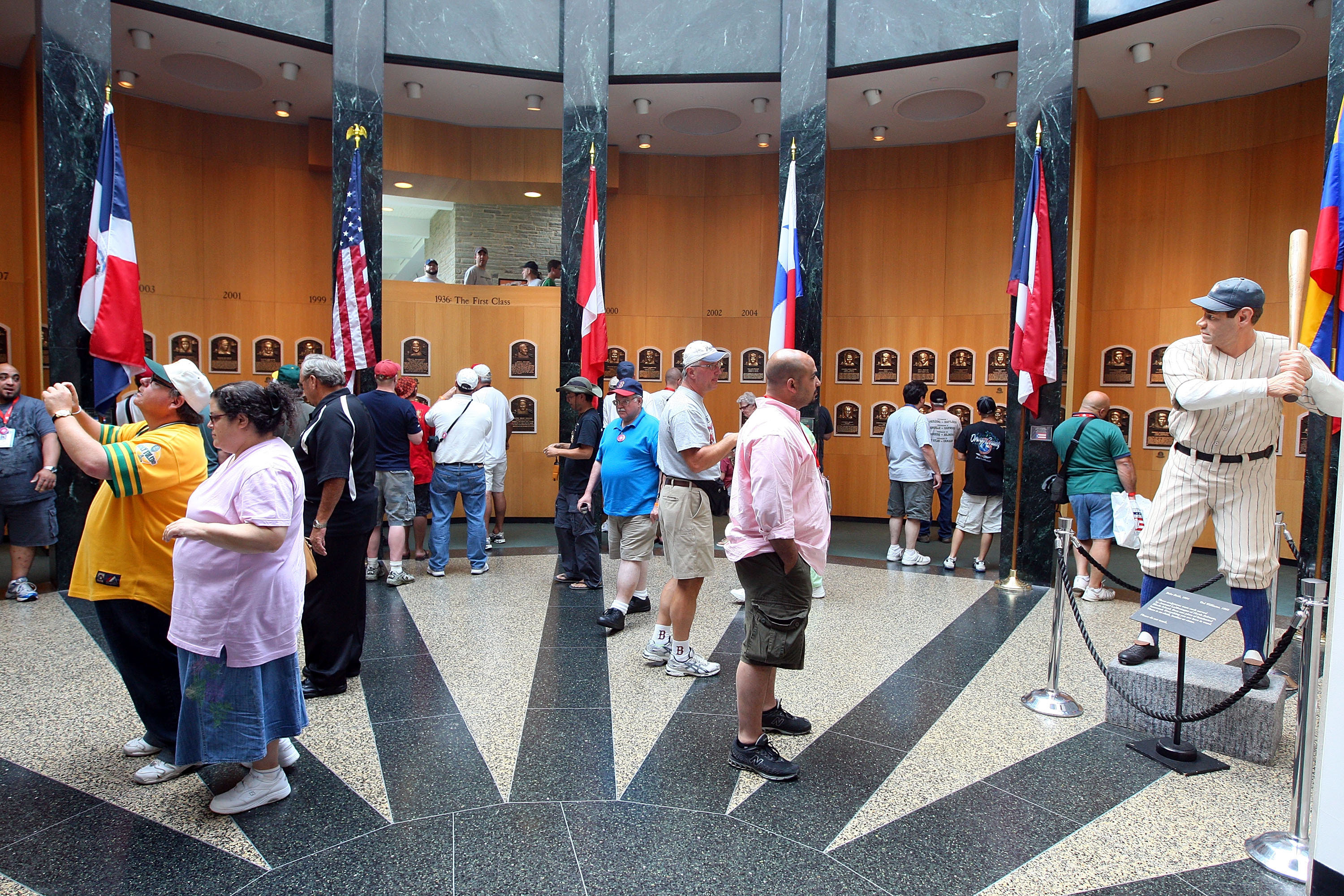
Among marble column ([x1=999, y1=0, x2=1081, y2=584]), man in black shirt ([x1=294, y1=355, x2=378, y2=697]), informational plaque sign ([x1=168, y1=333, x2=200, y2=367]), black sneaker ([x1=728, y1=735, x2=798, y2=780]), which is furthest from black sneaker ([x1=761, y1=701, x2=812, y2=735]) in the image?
informational plaque sign ([x1=168, y1=333, x2=200, y2=367])

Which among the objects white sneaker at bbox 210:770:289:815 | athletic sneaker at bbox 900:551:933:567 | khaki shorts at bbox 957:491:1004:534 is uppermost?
khaki shorts at bbox 957:491:1004:534

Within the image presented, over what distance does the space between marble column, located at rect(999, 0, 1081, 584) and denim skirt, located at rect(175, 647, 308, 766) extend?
6448mm

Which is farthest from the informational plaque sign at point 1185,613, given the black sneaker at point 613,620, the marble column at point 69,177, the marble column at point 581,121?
the marble column at point 69,177

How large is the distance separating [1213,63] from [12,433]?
1154 centimetres

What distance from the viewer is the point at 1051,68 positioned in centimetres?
740

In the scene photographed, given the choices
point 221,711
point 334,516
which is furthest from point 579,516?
point 221,711

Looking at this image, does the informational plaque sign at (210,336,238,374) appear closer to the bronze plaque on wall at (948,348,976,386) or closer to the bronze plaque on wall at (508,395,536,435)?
the bronze plaque on wall at (508,395,536,435)

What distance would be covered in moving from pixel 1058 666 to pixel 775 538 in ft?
6.99

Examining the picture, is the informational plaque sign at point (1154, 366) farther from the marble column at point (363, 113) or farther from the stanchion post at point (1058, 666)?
the marble column at point (363, 113)

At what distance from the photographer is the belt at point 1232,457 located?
12.7ft

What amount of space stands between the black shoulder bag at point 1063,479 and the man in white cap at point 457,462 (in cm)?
456

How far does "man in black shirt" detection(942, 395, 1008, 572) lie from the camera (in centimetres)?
784

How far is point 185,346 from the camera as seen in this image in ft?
33.9

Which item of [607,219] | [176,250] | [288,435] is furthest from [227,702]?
[607,219]
